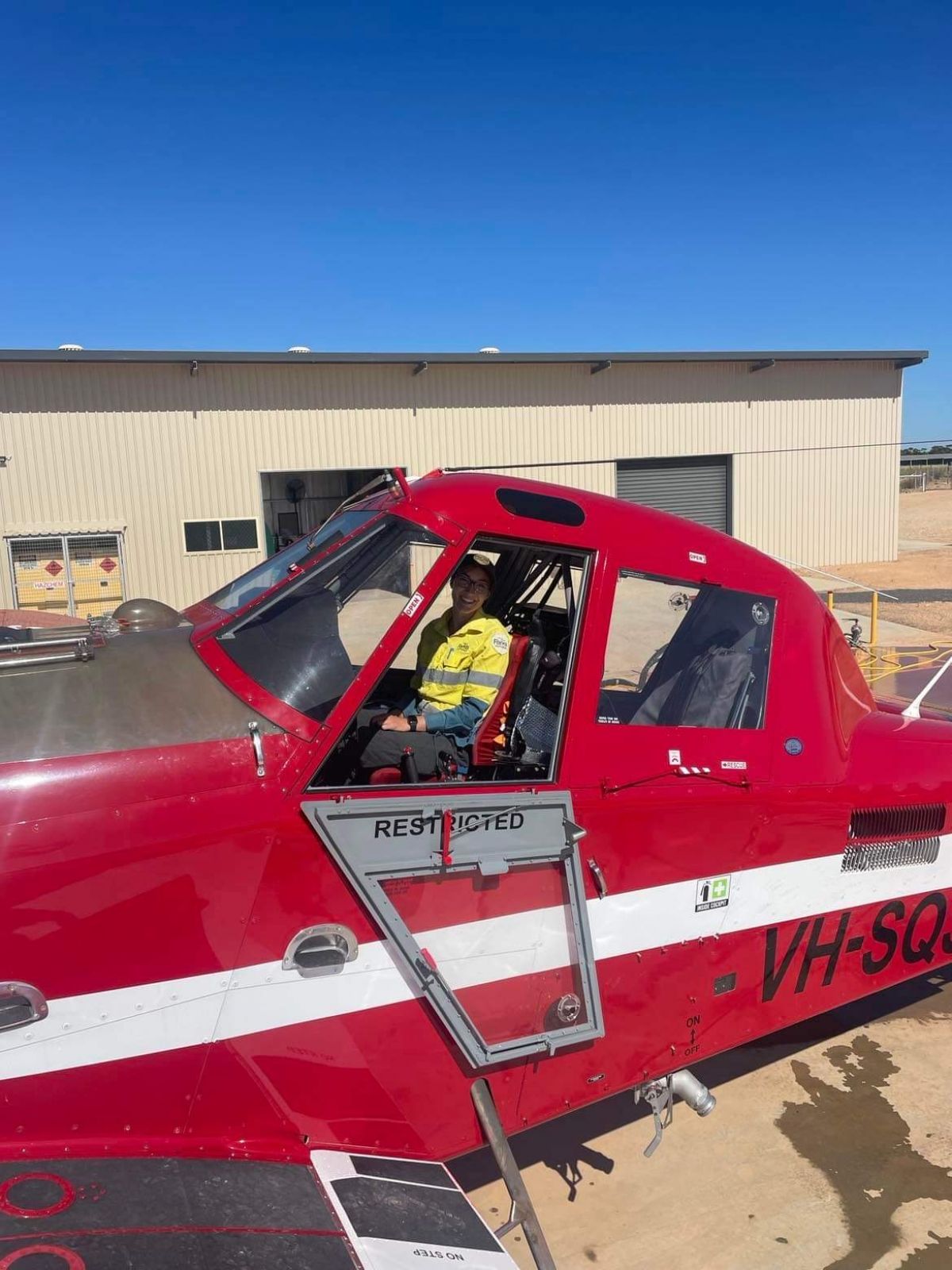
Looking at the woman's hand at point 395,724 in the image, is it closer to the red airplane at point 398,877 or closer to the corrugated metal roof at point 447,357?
the red airplane at point 398,877

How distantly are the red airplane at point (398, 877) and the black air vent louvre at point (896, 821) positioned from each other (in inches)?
0.6

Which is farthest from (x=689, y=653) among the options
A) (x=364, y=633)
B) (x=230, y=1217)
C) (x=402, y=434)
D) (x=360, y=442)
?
(x=402, y=434)

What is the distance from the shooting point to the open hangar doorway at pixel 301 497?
2222 centimetres

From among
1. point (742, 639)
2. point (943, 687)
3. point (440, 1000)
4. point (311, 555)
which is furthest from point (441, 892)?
point (943, 687)

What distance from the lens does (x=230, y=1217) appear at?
2053 millimetres

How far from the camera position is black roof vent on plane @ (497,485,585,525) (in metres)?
3.01

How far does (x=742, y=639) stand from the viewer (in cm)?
346

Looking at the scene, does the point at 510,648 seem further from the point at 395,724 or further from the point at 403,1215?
the point at 403,1215

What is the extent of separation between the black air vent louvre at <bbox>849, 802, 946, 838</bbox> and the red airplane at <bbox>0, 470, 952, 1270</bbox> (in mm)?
15

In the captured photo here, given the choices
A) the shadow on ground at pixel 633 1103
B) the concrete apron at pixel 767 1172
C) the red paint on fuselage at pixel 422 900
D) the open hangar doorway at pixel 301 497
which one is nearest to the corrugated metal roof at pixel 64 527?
the open hangar doorway at pixel 301 497

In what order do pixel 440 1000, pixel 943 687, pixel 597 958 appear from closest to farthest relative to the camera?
1. pixel 440 1000
2. pixel 597 958
3. pixel 943 687

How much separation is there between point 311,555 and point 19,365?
17171mm

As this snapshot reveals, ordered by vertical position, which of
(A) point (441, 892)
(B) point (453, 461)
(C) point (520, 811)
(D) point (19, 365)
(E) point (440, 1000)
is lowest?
(E) point (440, 1000)

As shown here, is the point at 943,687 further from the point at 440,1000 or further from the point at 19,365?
the point at 19,365
